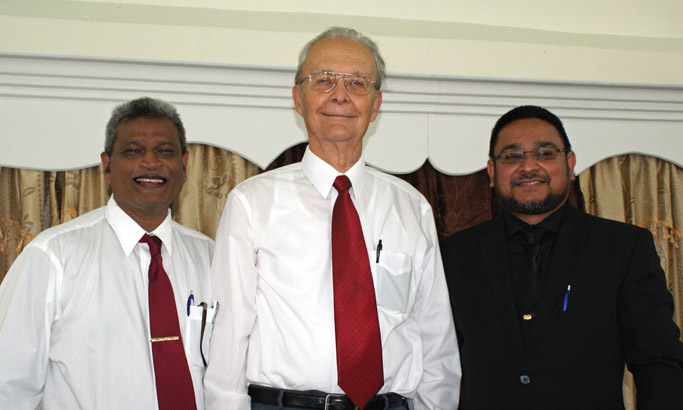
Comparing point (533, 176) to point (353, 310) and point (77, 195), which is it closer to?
point (353, 310)

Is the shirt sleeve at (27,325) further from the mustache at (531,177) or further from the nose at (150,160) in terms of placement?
the mustache at (531,177)

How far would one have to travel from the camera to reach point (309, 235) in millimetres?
1883

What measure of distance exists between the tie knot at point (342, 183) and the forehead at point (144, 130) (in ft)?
2.05

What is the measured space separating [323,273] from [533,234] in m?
0.82

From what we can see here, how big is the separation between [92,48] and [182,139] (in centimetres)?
70

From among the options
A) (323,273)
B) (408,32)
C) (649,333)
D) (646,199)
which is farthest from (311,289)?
(646,199)

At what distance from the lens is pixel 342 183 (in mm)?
1922

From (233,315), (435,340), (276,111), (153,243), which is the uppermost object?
(276,111)

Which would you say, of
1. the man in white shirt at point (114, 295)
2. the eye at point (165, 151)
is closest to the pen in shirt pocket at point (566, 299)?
the man in white shirt at point (114, 295)

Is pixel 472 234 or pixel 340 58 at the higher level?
pixel 340 58

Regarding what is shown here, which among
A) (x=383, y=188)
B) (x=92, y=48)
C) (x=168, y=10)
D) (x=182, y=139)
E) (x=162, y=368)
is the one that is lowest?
(x=162, y=368)

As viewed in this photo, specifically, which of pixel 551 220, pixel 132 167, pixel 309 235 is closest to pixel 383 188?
pixel 309 235

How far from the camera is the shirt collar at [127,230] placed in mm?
2051

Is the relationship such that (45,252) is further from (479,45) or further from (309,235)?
(479,45)
